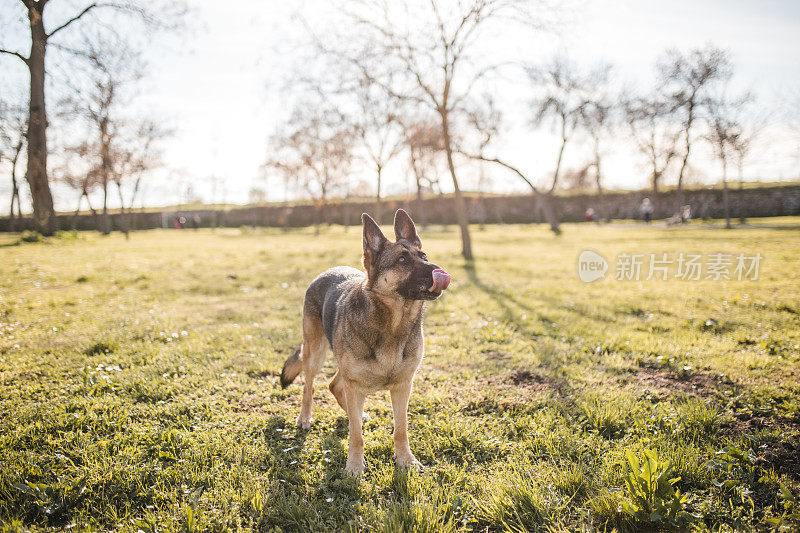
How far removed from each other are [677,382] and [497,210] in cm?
5393

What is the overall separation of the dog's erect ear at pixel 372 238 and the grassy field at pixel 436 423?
1.98m

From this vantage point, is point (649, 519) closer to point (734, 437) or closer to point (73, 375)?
point (734, 437)

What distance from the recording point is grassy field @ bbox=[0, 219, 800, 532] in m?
3.14

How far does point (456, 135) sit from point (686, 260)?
17.9 m

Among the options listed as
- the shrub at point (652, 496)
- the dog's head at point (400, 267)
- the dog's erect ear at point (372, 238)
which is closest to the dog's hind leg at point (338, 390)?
the dog's head at point (400, 267)

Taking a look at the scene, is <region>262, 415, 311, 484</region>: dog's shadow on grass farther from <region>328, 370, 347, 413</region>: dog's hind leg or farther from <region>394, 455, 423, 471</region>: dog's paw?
<region>394, 455, 423, 471</region>: dog's paw

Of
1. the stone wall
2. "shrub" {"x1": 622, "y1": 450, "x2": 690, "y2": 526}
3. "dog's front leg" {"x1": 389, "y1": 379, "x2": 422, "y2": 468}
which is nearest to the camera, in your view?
"shrub" {"x1": 622, "y1": 450, "x2": 690, "y2": 526}

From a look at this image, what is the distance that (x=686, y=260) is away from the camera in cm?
1583

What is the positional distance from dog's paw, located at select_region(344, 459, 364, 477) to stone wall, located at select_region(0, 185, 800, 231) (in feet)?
121

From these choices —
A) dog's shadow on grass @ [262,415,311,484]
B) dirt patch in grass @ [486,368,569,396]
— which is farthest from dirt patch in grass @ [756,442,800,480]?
dog's shadow on grass @ [262,415,311,484]

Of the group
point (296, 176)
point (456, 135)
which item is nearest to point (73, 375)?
point (456, 135)

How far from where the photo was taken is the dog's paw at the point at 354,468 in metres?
3.76

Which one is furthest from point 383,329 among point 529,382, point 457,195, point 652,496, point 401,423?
point 457,195

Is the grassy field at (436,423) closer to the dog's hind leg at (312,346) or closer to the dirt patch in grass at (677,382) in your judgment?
the dirt patch in grass at (677,382)
